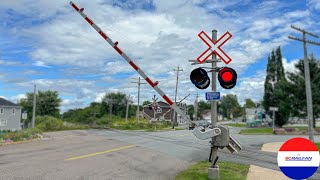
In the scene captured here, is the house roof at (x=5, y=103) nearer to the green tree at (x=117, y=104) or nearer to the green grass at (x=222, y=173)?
the green tree at (x=117, y=104)

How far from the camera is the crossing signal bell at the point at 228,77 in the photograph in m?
8.42

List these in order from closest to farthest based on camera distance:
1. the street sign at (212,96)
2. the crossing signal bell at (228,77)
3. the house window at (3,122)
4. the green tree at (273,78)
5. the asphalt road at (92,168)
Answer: the crossing signal bell at (228,77)
the street sign at (212,96)
the asphalt road at (92,168)
the green tree at (273,78)
the house window at (3,122)

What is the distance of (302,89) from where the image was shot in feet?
138

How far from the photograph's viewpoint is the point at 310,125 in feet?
75.9

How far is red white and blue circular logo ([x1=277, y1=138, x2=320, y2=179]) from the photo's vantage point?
17.3 feet

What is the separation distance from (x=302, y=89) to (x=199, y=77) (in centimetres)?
3650

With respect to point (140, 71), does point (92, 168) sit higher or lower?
lower

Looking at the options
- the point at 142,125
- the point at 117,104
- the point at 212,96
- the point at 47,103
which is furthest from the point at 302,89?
the point at 117,104

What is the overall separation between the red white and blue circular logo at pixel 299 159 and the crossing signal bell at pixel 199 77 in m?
3.42

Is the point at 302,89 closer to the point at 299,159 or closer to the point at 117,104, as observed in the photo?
the point at 299,159

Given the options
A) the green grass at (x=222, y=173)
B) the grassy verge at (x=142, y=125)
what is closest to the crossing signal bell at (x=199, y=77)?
the green grass at (x=222, y=173)

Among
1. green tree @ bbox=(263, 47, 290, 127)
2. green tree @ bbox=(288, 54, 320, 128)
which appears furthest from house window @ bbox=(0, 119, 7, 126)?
green tree @ bbox=(288, 54, 320, 128)

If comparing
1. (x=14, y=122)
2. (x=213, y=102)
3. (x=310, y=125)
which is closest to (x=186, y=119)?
(x=213, y=102)

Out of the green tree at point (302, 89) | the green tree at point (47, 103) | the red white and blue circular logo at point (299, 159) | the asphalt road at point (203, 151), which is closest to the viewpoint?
the red white and blue circular logo at point (299, 159)
